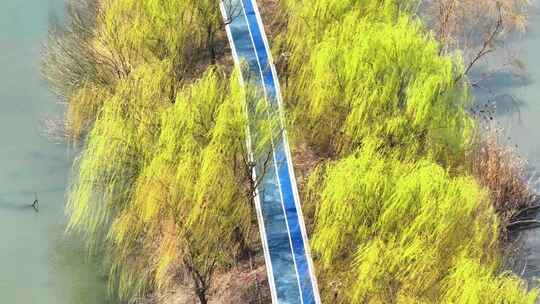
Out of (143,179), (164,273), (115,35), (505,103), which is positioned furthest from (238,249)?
(505,103)

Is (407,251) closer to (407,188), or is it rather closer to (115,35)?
(407,188)

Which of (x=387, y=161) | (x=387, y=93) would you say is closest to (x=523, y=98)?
(x=387, y=93)

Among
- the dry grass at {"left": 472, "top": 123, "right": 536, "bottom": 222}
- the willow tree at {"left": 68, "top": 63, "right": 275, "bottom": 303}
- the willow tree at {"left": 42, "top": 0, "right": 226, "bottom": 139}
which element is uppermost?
the willow tree at {"left": 42, "top": 0, "right": 226, "bottom": 139}

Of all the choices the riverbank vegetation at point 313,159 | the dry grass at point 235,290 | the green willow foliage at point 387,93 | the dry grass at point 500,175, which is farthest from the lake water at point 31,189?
the dry grass at point 500,175

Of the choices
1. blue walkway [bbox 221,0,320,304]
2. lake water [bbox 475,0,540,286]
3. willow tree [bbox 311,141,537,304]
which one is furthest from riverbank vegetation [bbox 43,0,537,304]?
lake water [bbox 475,0,540,286]

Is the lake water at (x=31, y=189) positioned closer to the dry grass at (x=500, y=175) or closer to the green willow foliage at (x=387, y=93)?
the green willow foliage at (x=387, y=93)

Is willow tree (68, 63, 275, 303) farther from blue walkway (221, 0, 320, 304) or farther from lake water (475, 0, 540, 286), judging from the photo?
lake water (475, 0, 540, 286)

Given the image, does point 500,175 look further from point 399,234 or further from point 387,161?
point 399,234
